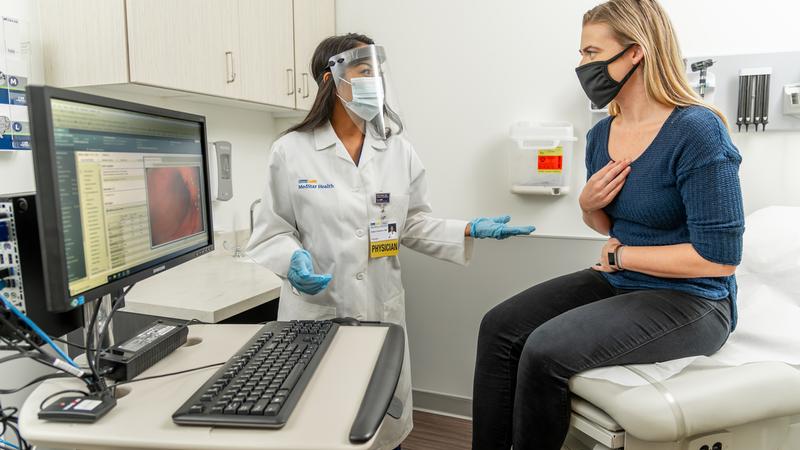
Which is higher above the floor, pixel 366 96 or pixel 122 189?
pixel 366 96

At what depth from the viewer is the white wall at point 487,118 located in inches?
76.0

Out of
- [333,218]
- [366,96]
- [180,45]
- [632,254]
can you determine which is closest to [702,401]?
[632,254]

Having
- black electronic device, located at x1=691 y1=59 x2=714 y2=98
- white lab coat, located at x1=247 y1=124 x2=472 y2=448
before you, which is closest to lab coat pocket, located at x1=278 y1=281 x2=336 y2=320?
white lab coat, located at x1=247 y1=124 x2=472 y2=448

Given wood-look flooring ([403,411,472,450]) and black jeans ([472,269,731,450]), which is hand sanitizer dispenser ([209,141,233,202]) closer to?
wood-look flooring ([403,411,472,450])

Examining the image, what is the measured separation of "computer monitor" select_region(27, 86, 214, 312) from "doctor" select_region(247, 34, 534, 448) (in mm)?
406

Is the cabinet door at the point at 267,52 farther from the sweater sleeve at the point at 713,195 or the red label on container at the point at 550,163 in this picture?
the sweater sleeve at the point at 713,195

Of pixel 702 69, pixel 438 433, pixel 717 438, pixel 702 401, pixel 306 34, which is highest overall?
pixel 306 34

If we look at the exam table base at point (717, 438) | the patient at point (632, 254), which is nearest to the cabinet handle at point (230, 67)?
the patient at point (632, 254)

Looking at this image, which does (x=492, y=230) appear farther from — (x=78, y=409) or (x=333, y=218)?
(x=78, y=409)

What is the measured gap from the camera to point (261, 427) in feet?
2.31

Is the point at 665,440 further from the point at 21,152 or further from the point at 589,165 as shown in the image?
the point at 21,152

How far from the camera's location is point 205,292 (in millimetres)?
1626

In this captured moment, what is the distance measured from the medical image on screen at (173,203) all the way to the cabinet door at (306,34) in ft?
4.08

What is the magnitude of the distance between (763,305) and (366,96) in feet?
4.01
